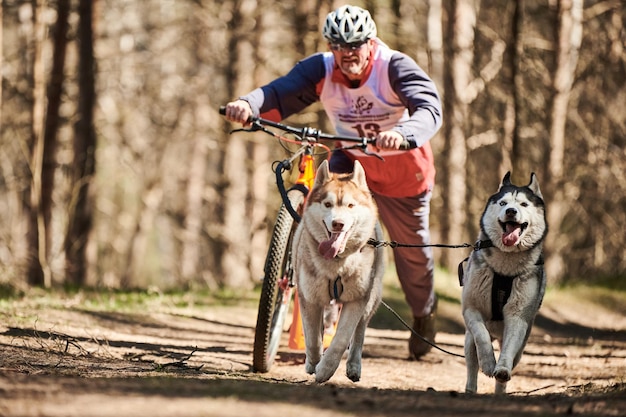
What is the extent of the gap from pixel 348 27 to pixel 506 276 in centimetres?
181

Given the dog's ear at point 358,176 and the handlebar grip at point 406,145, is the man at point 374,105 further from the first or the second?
the dog's ear at point 358,176

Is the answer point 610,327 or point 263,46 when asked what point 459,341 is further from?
point 263,46

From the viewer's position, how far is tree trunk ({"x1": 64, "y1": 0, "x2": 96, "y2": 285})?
14297 mm

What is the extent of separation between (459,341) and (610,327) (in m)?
2.84

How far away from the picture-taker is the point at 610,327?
1078cm

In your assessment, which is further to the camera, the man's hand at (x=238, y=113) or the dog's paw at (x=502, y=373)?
the man's hand at (x=238, y=113)

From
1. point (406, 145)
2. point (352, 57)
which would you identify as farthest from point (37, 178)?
point (406, 145)

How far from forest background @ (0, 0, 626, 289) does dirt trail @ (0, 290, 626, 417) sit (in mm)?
3727

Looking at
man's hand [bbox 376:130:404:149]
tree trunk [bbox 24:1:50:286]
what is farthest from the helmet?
tree trunk [bbox 24:1:50:286]

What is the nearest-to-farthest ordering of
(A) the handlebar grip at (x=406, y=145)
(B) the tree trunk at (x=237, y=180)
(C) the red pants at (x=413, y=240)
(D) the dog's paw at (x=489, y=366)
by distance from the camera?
(D) the dog's paw at (x=489, y=366)
(A) the handlebar grip at (x=406, y=145)
(C) the red pants at (x=413, y=240)
(B) the tree trunk at (x=237, y=180)

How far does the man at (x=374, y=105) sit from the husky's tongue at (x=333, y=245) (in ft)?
2.91

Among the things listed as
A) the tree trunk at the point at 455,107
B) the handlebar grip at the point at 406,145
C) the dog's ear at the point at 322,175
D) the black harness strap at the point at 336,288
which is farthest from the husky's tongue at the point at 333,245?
the tree trunk at the point at 455,107

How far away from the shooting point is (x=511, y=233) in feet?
18.1

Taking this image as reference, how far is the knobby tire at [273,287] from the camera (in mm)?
5793
